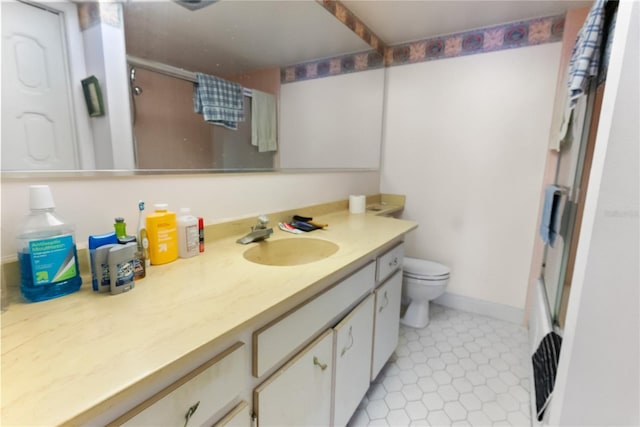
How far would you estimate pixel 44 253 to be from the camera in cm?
64

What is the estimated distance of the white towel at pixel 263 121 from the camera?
140 centimetres

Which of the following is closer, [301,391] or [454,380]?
[301,391]

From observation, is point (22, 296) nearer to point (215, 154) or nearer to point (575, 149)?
point (215, 154)

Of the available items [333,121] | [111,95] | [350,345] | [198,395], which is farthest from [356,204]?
[198,395]

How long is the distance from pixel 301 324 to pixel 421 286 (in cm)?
135

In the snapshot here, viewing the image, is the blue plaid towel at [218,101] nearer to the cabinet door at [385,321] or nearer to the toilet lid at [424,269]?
the cabinet door at [385,321]

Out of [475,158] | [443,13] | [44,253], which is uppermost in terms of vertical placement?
[443,13]

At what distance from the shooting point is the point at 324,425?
1.00 m

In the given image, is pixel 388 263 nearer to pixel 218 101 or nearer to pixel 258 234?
pixel 258 234

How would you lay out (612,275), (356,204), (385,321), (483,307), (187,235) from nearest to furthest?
(612,275) → (187,235) → (385,321) → (356,204) → (483,307)

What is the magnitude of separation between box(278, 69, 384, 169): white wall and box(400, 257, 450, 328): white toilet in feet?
2.84

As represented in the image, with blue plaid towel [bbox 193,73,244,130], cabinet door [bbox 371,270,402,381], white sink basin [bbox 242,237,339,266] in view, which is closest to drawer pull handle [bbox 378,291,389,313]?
cabinet door [bbox 371,270,402,381]

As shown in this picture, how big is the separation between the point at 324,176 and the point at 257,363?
127 cm

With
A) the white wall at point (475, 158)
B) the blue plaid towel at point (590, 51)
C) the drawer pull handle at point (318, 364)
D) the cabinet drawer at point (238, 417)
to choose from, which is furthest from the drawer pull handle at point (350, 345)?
the white wall at point (475, 158)
